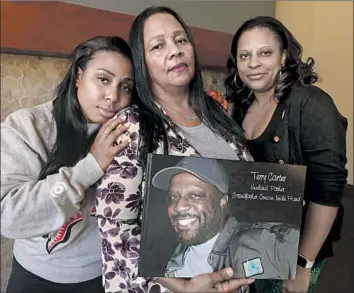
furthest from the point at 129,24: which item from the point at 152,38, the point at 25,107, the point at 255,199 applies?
the point at 255,199

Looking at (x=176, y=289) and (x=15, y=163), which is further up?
(x=15, y=163)

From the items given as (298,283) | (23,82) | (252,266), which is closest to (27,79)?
(23,82)

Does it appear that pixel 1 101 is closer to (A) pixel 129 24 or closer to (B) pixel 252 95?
(A) pixel 129 24

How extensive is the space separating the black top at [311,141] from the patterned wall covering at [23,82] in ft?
1.09

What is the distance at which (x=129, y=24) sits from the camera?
67cm

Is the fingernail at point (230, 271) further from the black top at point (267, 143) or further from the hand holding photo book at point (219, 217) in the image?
the black top at point (267, 143)

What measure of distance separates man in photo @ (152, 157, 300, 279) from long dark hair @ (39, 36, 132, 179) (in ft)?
0.40

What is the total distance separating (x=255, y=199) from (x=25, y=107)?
1.12 feet

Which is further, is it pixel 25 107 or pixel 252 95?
pixel 252 95

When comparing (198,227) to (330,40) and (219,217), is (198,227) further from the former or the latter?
(330,40)

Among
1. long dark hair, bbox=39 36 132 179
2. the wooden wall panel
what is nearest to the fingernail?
long dark hair, bbox=39 36 132 179

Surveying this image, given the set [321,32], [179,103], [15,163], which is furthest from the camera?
[321,32]

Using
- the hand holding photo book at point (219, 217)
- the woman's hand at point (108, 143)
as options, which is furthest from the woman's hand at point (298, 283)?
the woman's hand at point (108, 143)

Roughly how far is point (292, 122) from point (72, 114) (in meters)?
0.35
